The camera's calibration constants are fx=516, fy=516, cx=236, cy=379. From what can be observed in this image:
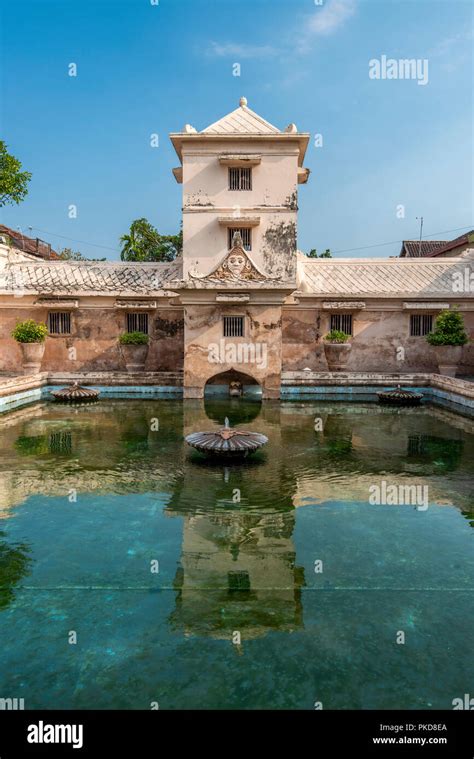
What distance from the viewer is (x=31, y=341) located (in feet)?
55.5

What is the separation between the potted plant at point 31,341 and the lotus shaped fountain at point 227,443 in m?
10.8

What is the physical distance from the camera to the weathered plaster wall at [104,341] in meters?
18.5

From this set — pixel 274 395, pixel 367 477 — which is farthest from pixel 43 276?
pixel 367 477

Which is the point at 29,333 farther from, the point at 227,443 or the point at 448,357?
the point at 448,357

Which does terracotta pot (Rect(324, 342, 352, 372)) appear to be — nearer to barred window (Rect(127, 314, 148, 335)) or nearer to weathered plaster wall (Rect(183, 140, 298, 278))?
weathered plaster wall (Rect(183, 140, 298, 278))

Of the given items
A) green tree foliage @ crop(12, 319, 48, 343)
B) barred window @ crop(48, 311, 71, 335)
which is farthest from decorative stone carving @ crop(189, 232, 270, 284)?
barred window @ crop(48, 311, 71, 335)

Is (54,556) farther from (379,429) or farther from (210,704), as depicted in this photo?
(379,429)

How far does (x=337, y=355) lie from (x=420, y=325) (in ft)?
11.3

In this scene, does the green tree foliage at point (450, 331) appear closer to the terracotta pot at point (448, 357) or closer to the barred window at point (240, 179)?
the terracotta pot at point (448, 357)

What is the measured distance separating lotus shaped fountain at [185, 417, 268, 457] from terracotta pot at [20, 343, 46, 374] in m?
10.9

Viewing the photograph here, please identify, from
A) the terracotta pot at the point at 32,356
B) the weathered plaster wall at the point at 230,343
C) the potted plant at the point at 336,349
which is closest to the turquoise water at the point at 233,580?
the weathered plaster wall at the point at 230,343

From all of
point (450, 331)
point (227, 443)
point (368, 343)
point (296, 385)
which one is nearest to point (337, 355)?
point (368, 343)

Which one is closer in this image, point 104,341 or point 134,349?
point 134,349
